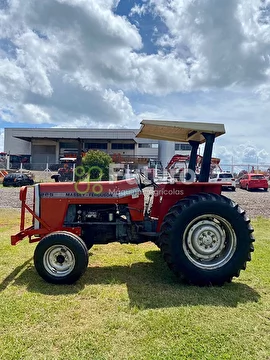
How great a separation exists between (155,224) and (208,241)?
2.72 ft

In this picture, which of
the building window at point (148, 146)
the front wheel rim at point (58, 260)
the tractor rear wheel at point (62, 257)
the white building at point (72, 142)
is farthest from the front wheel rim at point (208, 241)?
the building window at point (148, 146)

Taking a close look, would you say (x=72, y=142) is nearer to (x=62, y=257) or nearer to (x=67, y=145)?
(x=67, y=145)

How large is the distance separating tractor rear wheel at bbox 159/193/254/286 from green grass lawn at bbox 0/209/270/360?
0.74ft

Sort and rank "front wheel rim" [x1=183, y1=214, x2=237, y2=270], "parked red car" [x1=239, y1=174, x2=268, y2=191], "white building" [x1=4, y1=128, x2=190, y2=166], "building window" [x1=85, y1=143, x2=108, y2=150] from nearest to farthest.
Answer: "front wheel rim" [x1=183, y1=214, x2=237, y2=270], "parked red car" [x1=239, y1=174, x2=268, y2=191], "white building" [x1=4, y1=128, x2=190, y2=166], "building window" [x1=85, y1=143, x2=108, y2=150]

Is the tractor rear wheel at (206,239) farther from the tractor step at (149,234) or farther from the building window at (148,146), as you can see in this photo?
the building window at (148,146)

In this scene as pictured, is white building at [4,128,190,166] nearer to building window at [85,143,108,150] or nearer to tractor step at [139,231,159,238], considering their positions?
building window at [85,143,108,150]

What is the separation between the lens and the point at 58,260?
3668mm

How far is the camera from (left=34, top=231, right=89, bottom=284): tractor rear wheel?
356 centimetres

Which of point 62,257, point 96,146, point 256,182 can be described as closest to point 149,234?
point 62,257

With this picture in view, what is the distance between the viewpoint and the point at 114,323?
8.81ft

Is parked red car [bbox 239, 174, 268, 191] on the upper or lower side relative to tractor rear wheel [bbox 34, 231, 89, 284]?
upper

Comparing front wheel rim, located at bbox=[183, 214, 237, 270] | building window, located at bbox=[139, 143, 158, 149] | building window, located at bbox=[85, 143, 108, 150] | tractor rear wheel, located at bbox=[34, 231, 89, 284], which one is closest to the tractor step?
front wheel rim, located at bbox=[183, 214, 237, 270]

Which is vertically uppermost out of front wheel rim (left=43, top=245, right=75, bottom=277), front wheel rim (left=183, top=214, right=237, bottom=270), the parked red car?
the parked red car

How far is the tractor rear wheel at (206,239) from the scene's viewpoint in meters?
3.53
